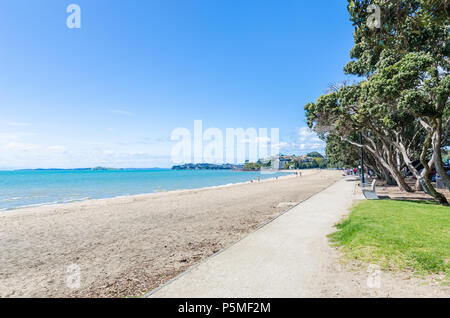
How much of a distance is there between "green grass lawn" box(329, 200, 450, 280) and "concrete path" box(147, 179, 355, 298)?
700mm

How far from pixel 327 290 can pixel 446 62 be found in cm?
1312

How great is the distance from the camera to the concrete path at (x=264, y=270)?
414 cm

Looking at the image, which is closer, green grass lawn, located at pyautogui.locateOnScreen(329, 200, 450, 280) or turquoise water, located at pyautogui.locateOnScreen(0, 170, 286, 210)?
green grass lawn, located at pyautogui.locateOnScreen(329, 200, 450, 280)

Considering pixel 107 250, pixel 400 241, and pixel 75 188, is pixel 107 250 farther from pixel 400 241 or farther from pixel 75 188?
pixel 75 188

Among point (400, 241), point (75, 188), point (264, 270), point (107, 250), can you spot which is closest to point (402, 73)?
point (400, 241)

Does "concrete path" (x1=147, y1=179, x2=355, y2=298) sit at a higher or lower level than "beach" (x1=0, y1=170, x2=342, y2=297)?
higher

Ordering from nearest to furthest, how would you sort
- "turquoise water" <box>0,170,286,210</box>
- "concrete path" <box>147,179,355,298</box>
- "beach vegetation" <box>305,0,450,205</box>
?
1. "concrete path" <box>147,179,355,298</box>
2. "beach vegetation" <box>305,0,450,205</box>
3. "turquoise water" <box>0,170,286,210</box>

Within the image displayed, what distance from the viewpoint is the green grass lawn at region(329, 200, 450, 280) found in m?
4.84

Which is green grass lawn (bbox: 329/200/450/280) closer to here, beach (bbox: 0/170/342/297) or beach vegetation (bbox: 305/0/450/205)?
beach (bbox: 0/170/342/297)

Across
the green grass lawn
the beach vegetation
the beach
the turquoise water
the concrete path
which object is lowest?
the turquoise water

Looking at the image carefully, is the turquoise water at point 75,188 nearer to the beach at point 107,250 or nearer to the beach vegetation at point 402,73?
the beach at point 107,250

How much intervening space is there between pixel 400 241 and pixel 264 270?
379cm

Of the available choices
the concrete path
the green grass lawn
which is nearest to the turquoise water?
the concrete path
